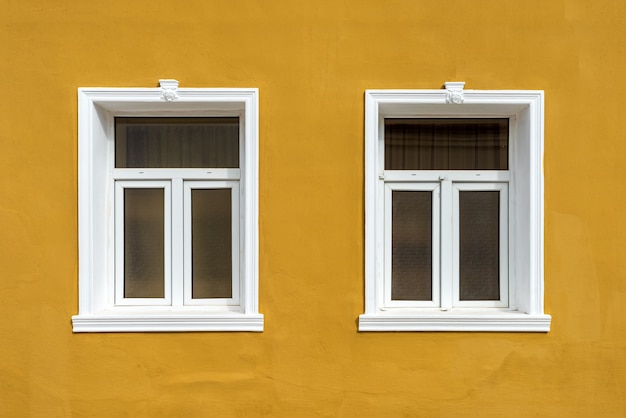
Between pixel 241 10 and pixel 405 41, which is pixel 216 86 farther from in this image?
pixel 405 41

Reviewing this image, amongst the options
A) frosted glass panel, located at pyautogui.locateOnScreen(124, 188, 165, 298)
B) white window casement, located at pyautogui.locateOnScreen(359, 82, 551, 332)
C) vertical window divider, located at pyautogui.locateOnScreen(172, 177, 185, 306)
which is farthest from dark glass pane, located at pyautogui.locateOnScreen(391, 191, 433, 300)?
frosted glass panel, located at pyautogui.locateOnScreen(124, 188, 165, 298)

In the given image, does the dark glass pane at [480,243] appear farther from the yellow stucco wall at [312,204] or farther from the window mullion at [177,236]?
the window mullion at [177,236]

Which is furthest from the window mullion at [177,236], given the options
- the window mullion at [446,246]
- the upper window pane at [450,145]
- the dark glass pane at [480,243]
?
the dark glass pane at [480,243]

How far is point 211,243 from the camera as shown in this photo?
13.0ft

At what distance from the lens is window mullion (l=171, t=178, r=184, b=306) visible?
394 cm

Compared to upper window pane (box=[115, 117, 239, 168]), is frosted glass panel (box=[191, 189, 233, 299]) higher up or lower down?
lower down

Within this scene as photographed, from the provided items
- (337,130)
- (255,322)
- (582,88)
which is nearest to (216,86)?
(337,130)

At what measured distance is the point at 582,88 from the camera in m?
3.74

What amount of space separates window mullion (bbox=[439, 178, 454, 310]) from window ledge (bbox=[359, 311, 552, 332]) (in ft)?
0.71

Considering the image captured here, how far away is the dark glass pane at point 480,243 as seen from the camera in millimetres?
3984

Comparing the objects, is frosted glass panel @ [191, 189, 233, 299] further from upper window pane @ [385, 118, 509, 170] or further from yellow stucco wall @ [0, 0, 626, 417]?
upper window pane @ [385, 118, 509, 170]

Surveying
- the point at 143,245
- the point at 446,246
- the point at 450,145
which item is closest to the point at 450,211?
the point at 446,246

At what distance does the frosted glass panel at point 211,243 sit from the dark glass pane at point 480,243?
5.39ft

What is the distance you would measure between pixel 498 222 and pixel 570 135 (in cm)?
74
